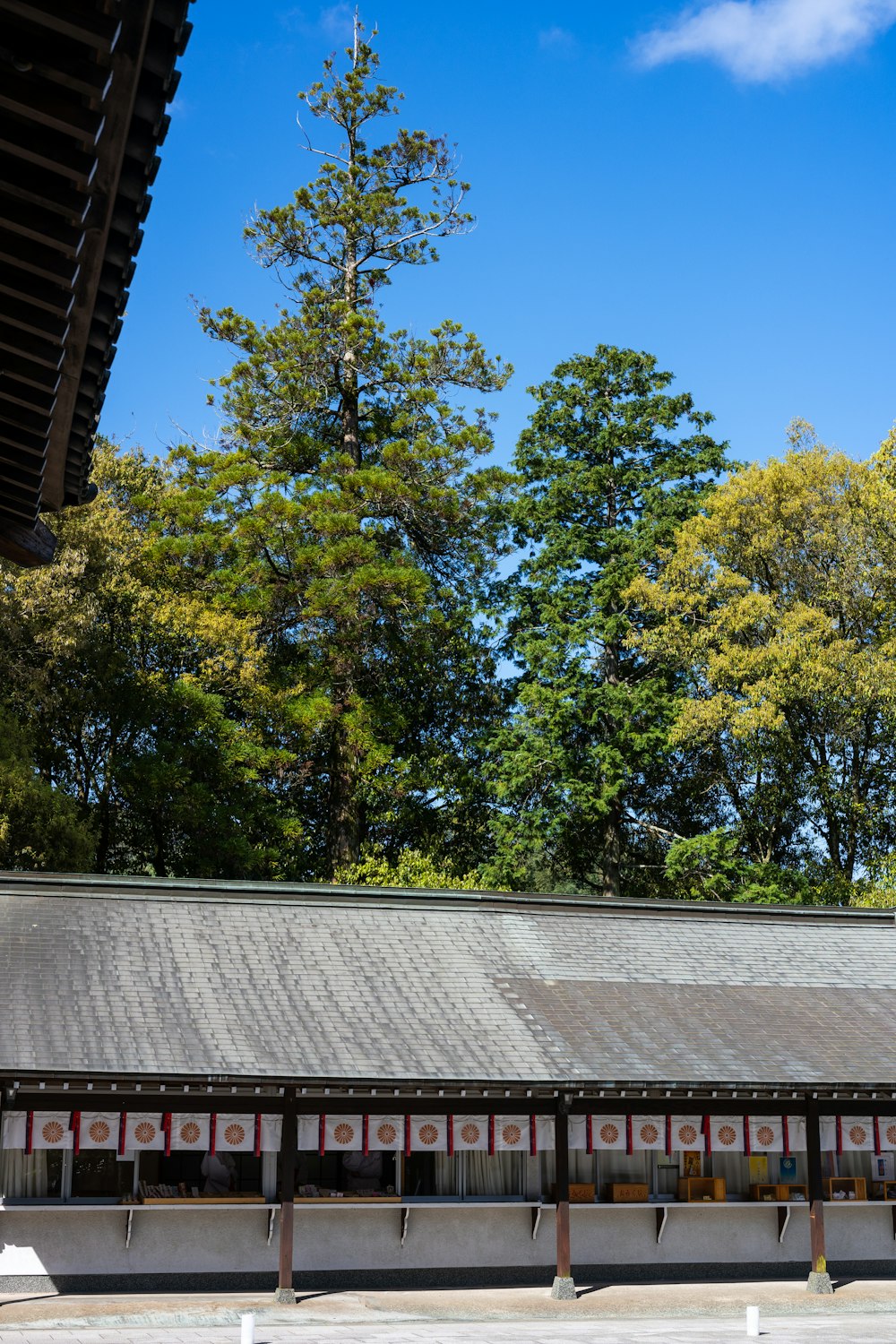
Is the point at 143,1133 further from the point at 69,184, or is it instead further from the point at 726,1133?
the point at 69,184

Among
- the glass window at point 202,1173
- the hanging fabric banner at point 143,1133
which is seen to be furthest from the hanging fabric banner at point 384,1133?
the hanging fabric banner at point 143,1133

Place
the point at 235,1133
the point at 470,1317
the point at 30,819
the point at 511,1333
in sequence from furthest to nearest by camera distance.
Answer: the point at 30,819, the point at 235,1133, the point at 470,1317, the point at 511,1333

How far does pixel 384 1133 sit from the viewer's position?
14617 mm

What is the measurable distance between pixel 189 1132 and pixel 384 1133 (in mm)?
2202

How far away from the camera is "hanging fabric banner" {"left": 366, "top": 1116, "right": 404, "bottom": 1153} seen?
47.8 feet

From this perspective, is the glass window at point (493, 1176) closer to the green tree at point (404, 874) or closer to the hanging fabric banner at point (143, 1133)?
the hanging fabric banner at point (143, 1133)

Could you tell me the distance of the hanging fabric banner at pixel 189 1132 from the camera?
13938mm

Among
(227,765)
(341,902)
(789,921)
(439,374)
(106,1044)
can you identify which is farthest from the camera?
(439,374)

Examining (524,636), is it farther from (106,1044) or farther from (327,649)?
(106,1044)

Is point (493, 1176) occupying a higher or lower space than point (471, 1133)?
lower

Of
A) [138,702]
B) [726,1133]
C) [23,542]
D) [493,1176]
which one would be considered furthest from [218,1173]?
[138,702]

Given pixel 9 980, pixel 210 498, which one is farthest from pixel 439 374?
pixel 9 980

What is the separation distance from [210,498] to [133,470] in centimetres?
409

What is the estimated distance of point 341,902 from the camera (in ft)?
58.0
